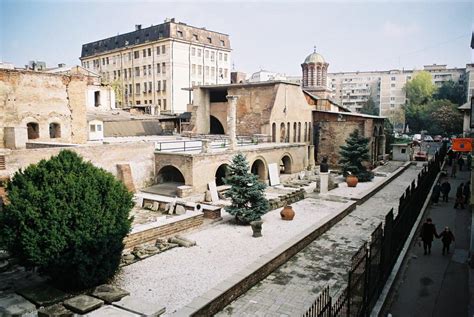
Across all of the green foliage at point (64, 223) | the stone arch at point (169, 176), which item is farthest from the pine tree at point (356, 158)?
the green foliage at point (64, 223)

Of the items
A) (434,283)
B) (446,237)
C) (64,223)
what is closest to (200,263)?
(64,223)

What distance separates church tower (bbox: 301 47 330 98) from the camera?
46812 millimetres

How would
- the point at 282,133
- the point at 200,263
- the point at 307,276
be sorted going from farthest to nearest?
the point at 282,133
the point at 200,263
the point at 307,276

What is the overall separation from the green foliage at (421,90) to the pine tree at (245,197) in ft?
207

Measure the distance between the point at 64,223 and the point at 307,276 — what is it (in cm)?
600

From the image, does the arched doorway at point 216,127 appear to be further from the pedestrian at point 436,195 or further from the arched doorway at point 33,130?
the pedestrian at point 436,195

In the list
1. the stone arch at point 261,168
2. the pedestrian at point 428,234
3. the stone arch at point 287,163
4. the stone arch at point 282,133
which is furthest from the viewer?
the stone arch at point 282,133

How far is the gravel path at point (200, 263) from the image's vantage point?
899 centimetres

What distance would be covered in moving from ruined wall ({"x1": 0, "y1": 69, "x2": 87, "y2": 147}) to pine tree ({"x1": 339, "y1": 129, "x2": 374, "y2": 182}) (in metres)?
16.9

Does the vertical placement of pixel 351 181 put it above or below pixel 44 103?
below

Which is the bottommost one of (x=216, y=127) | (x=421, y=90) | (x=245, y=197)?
(x=245, y=197)

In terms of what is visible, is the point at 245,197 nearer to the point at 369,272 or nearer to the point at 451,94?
the point at 369,272

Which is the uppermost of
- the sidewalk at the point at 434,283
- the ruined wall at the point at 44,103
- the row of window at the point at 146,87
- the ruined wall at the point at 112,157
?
the row of window at the point at 146,87

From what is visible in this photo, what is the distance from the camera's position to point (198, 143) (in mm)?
27656
